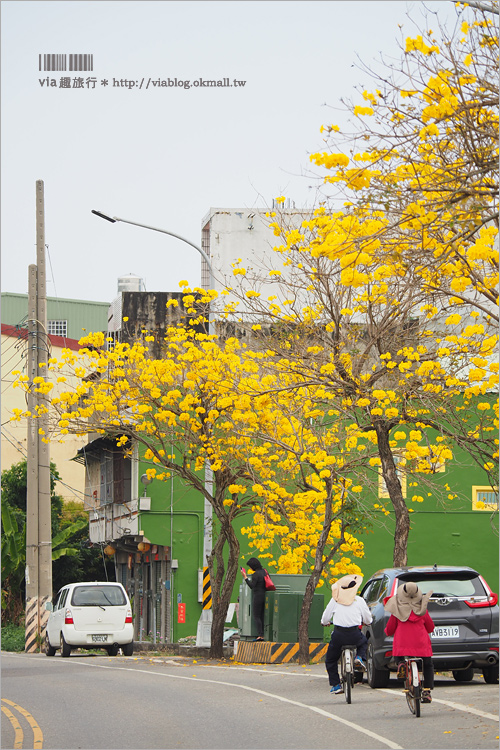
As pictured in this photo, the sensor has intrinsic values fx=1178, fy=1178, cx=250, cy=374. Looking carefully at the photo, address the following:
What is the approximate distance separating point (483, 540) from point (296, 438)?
1467cm

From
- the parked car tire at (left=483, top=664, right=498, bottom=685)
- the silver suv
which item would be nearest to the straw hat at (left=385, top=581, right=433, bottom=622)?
the silver suv

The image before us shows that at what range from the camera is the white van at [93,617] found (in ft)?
84.6

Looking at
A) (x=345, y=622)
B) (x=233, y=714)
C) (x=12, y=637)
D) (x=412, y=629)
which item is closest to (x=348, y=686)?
(x=345, y=622)

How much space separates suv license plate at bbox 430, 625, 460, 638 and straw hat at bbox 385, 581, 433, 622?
82.3 inches

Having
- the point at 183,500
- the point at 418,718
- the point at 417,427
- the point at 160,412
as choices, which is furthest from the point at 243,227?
the point at 418,718

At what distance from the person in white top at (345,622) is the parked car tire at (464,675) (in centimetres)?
305

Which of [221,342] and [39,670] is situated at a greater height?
[221,342]

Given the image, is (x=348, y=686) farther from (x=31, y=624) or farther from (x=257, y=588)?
(x=31, y=624)

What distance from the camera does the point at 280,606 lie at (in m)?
24.4

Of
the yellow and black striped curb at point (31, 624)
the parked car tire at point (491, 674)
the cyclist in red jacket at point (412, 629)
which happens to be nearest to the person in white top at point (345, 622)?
the cyclist in red jacket at point (412, 629)

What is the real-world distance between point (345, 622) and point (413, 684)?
1868 millimetres

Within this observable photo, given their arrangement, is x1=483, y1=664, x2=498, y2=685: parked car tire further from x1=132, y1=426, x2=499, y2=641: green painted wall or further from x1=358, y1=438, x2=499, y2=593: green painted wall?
x1=358, y1=438, x2=499, y2=593: green painted wall

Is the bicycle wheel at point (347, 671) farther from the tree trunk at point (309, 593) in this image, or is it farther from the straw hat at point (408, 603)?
the tree trunk at point (309, 593)

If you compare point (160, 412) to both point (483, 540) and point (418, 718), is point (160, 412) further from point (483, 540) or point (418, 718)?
point (483, 540)
